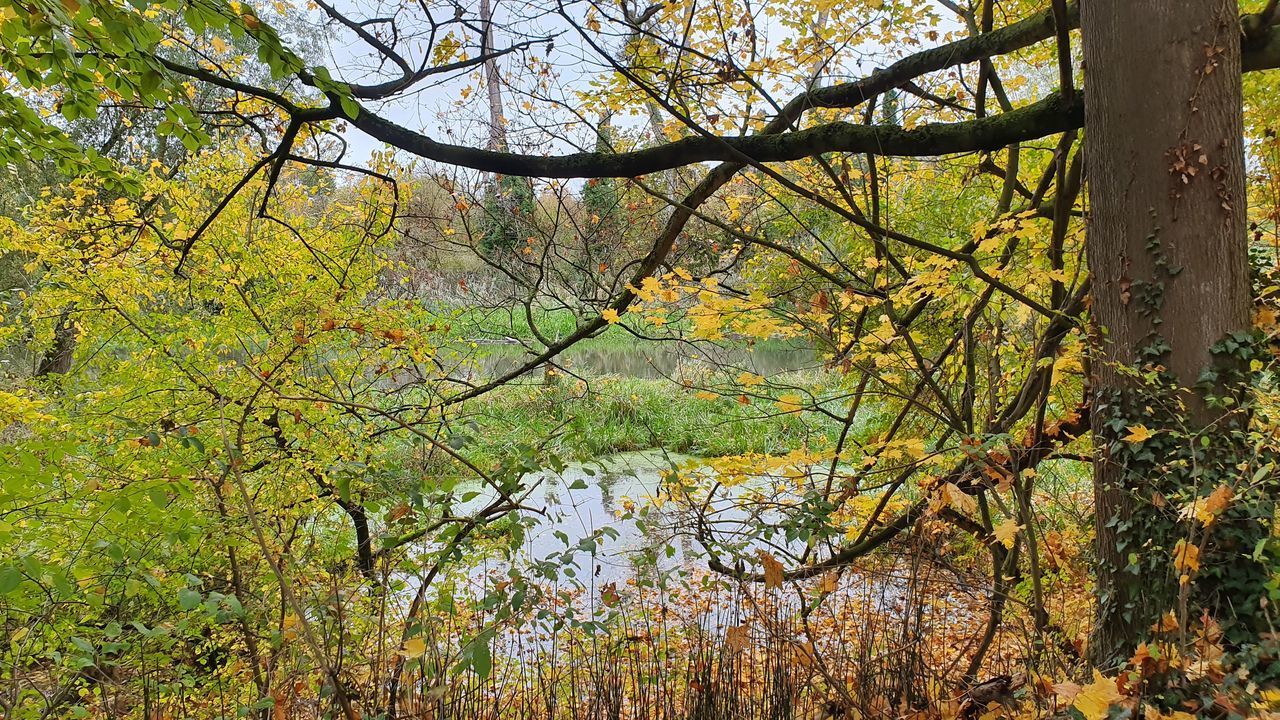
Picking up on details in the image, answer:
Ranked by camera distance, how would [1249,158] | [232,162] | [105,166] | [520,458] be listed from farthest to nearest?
[232,162] < [1249,158] < [105,166] < [520,458]

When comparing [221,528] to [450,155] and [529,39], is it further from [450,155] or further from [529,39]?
[529,39]

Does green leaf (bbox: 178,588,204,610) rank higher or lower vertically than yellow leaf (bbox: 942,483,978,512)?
lower

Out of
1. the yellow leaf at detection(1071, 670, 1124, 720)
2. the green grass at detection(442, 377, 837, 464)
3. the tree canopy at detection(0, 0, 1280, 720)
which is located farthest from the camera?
the green grass at detection(442, 377, 837, 464)

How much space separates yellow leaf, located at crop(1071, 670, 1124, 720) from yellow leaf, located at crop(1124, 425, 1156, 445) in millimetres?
732

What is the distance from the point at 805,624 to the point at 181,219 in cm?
458

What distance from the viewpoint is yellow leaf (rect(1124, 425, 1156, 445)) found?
1.91m

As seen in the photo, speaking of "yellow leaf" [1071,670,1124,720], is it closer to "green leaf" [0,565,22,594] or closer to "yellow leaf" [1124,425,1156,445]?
"yellow leaf" [1124,425,1156,445]

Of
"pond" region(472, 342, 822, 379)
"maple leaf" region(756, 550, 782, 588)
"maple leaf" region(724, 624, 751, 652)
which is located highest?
"pond" region(472, 342, 822, 379)

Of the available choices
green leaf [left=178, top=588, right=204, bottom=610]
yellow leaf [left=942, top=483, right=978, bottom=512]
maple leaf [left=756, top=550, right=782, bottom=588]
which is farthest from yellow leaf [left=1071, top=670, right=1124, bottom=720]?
green leaf [left=178, top=588, right=204, bottom=610]

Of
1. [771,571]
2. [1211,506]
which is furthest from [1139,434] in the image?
[771,571]

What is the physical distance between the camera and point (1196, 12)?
195cm

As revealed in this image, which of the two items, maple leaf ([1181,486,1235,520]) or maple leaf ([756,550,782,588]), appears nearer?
maple leaf ([1181,486,1235,520])

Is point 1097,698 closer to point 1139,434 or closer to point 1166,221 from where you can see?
point 1139,434

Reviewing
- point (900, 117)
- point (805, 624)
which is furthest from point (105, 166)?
point (900, 117)
